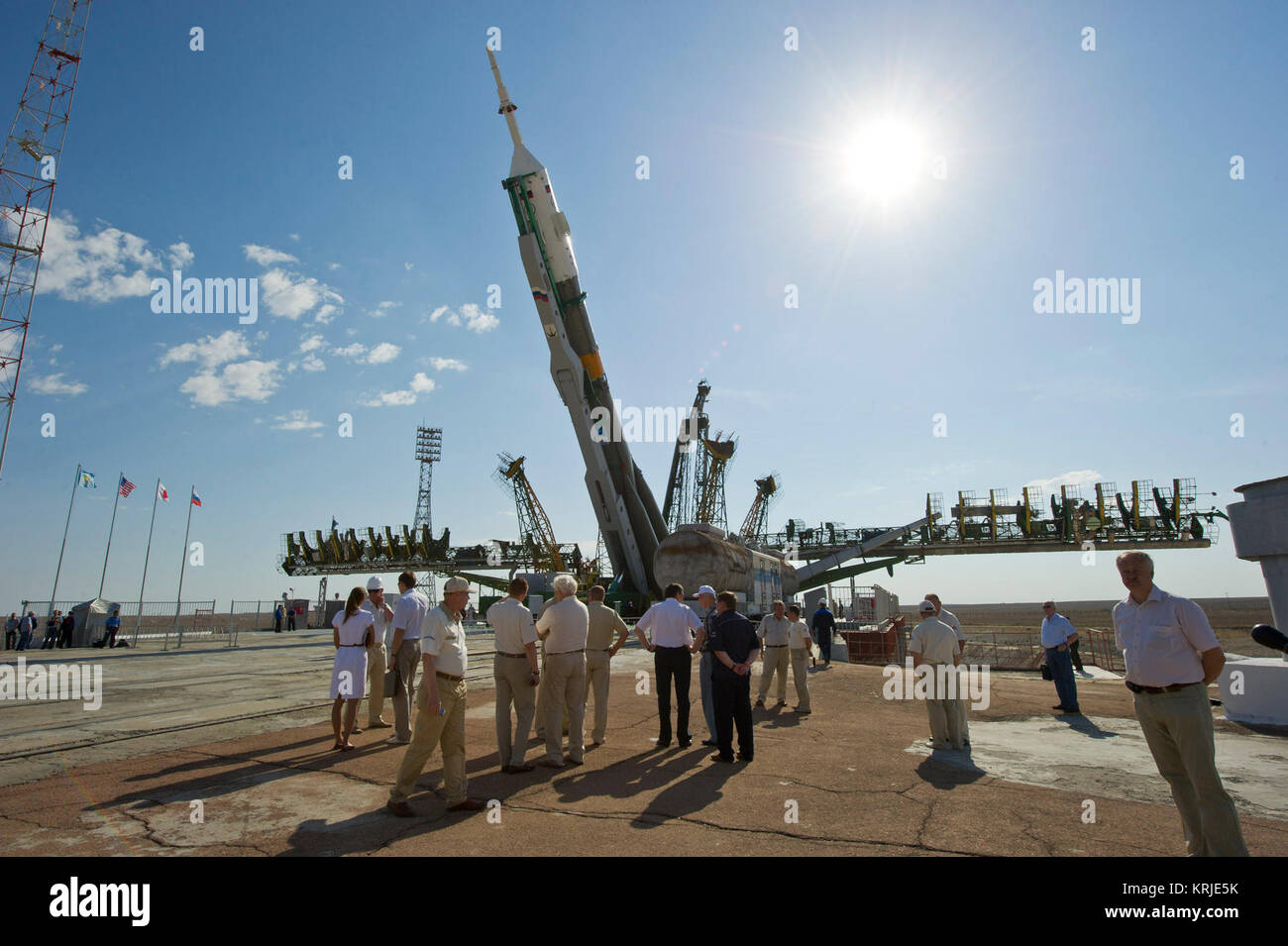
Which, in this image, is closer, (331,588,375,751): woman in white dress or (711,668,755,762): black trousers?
(711,668,755,762): black trousers

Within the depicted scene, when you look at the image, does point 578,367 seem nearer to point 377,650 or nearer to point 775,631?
point 775,631

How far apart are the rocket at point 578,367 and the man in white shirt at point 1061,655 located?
803 inches

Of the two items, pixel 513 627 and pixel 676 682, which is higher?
pixel 513 627

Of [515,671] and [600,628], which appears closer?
[515,671]

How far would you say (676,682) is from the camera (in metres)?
6.89

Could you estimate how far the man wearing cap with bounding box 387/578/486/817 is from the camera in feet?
14.8

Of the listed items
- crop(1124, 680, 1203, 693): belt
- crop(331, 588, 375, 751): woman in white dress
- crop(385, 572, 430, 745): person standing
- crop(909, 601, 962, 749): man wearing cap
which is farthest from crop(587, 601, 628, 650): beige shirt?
crop(1124, 680, 1203, 693): belt

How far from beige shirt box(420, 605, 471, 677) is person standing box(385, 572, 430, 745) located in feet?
4.80

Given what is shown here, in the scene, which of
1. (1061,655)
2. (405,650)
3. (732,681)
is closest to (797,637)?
(732,681)

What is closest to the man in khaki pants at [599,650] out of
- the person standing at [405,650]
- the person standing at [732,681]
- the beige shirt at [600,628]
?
the beige shirt at [600,628]

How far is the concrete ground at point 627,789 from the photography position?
12.8 ft

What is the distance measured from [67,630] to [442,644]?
1012 inches

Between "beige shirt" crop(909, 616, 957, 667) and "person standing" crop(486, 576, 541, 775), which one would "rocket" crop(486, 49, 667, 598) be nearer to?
"beige shirt" crop(909, 616, 957, 667)
